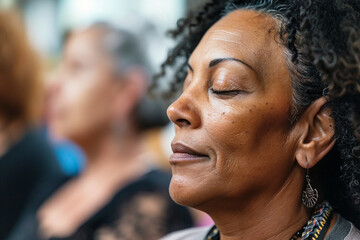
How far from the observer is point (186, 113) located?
6.53 ft

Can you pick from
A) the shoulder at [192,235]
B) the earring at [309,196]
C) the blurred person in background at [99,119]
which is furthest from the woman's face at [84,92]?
the earring at [309,196]

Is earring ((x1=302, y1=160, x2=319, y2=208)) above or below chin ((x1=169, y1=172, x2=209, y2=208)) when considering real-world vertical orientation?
below

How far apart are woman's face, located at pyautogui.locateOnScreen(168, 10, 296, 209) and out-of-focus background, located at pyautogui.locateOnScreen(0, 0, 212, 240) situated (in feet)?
3.59

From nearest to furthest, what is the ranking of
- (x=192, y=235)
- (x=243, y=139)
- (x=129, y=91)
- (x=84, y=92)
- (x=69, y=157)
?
(x=243, y=139) → (x=192, y=235) → (x=84, y=92) → (x=129, y=91) → (x=69, y=157)

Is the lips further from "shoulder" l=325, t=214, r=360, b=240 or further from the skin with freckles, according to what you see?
"shoulder" l=325, t=214, r=360, b=240

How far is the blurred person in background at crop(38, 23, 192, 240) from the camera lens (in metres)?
3.57

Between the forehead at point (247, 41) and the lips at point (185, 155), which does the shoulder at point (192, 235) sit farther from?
the forehead at point (247, 41)

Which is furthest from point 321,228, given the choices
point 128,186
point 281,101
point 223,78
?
point 128,186

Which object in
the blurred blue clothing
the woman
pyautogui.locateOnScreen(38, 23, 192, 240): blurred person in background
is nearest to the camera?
the woman

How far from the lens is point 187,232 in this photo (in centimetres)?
242

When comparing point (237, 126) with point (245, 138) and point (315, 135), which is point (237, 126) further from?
point (315, 135)

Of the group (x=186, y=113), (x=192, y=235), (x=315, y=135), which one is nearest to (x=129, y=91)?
(x=192, y=235)

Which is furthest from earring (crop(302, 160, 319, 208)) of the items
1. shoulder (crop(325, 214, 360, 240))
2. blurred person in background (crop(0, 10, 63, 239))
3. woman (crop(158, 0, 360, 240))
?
blurred person in background (crop(0, 10, 63, 239))

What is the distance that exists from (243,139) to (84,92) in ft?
6.27
